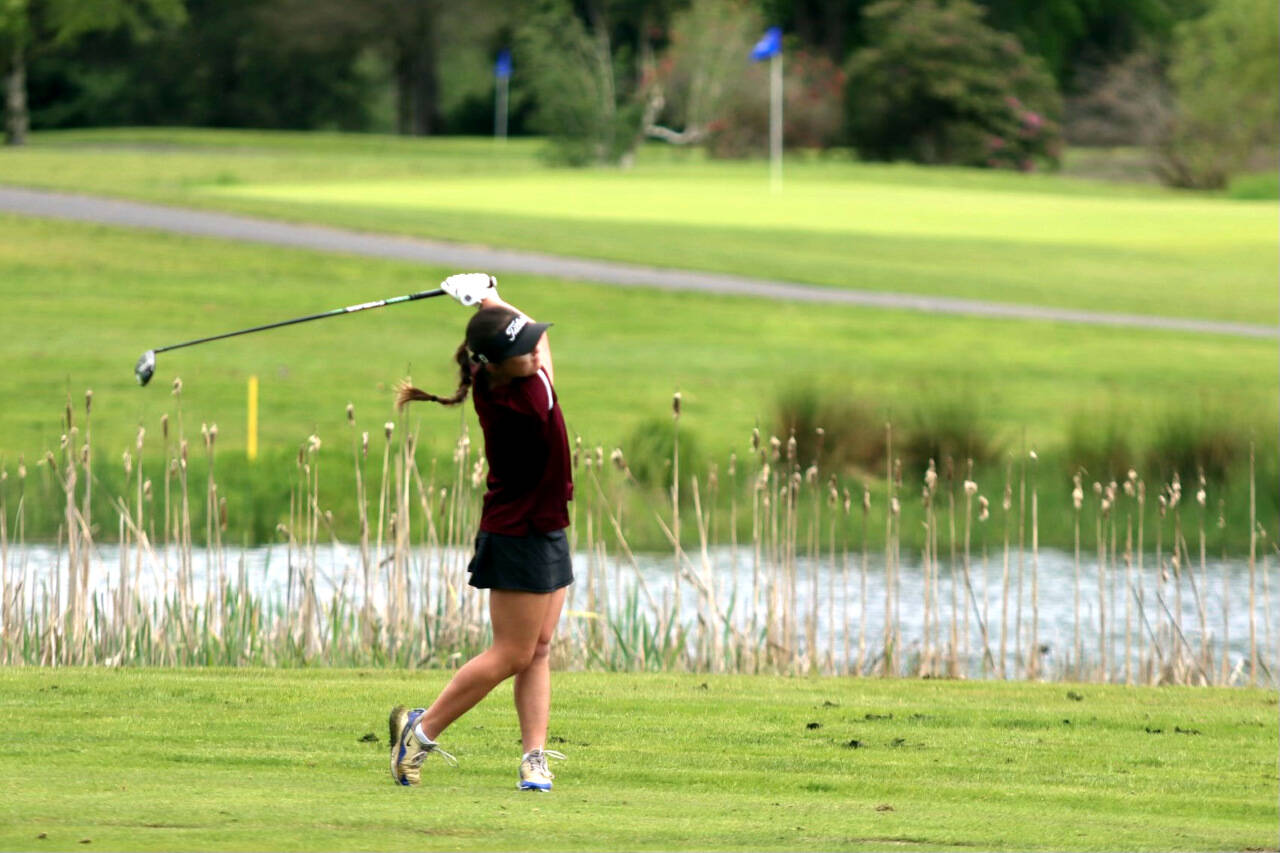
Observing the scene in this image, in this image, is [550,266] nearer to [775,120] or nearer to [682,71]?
[775,120]

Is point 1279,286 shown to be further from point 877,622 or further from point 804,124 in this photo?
point 804,124

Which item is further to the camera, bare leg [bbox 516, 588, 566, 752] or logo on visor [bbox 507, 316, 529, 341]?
bare leg [bbox 516, 588, 566, 752]

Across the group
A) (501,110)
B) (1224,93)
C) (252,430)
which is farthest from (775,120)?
(252,430)

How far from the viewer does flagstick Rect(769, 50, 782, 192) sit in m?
46.3

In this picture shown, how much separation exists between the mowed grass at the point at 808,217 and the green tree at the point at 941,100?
289 inches

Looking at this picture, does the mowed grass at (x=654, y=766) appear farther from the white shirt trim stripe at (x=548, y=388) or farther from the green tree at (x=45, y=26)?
the green tree at (x=45, y=26)

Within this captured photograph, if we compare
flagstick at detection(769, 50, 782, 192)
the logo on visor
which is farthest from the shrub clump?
flagstick at detection(769, 50, 782, 192)

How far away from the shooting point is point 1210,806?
6691 mm

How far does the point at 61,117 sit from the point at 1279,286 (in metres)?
53.7

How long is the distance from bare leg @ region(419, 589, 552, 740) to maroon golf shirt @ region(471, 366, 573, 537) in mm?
208

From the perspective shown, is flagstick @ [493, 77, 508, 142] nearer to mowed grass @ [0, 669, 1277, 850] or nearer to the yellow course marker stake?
the yellow course marker stake

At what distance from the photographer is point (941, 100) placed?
6012cm

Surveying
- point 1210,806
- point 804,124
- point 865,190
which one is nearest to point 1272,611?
point 1210,806

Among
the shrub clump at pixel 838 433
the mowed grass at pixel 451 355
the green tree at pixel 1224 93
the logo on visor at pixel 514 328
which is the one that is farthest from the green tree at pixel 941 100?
the logo on visor at pixel 514 328
